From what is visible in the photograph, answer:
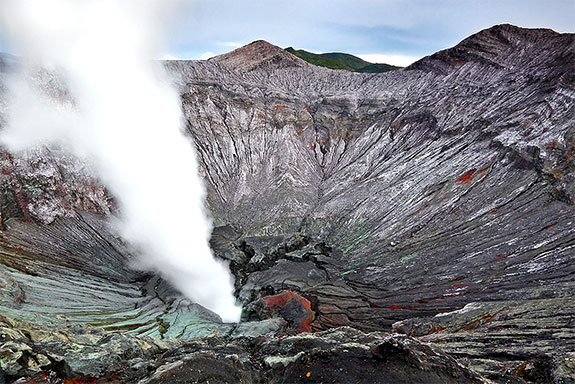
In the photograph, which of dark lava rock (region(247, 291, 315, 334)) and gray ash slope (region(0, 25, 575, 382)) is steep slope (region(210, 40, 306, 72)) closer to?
gray ash slope (region(0, 25, 575, 382))

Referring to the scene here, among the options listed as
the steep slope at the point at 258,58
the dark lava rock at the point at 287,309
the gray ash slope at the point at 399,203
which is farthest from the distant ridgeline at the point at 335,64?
the dark lava rock at the point at 287,309

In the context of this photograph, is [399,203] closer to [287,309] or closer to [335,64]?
[287,309]

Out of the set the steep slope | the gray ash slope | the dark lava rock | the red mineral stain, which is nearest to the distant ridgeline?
the steep slope

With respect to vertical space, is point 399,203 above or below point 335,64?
below

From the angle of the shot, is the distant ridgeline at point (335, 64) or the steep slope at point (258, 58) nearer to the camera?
the steep slope at point (258, 58)

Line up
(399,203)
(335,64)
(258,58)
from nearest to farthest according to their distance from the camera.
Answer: (399,203), (258,58), (335,64)

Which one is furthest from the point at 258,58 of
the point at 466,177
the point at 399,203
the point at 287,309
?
the point at 287,309

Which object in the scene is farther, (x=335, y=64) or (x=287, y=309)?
(x=335, y=64)

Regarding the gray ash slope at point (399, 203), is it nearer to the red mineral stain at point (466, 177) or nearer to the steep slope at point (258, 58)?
the red mineral stain at point (466, 177)
